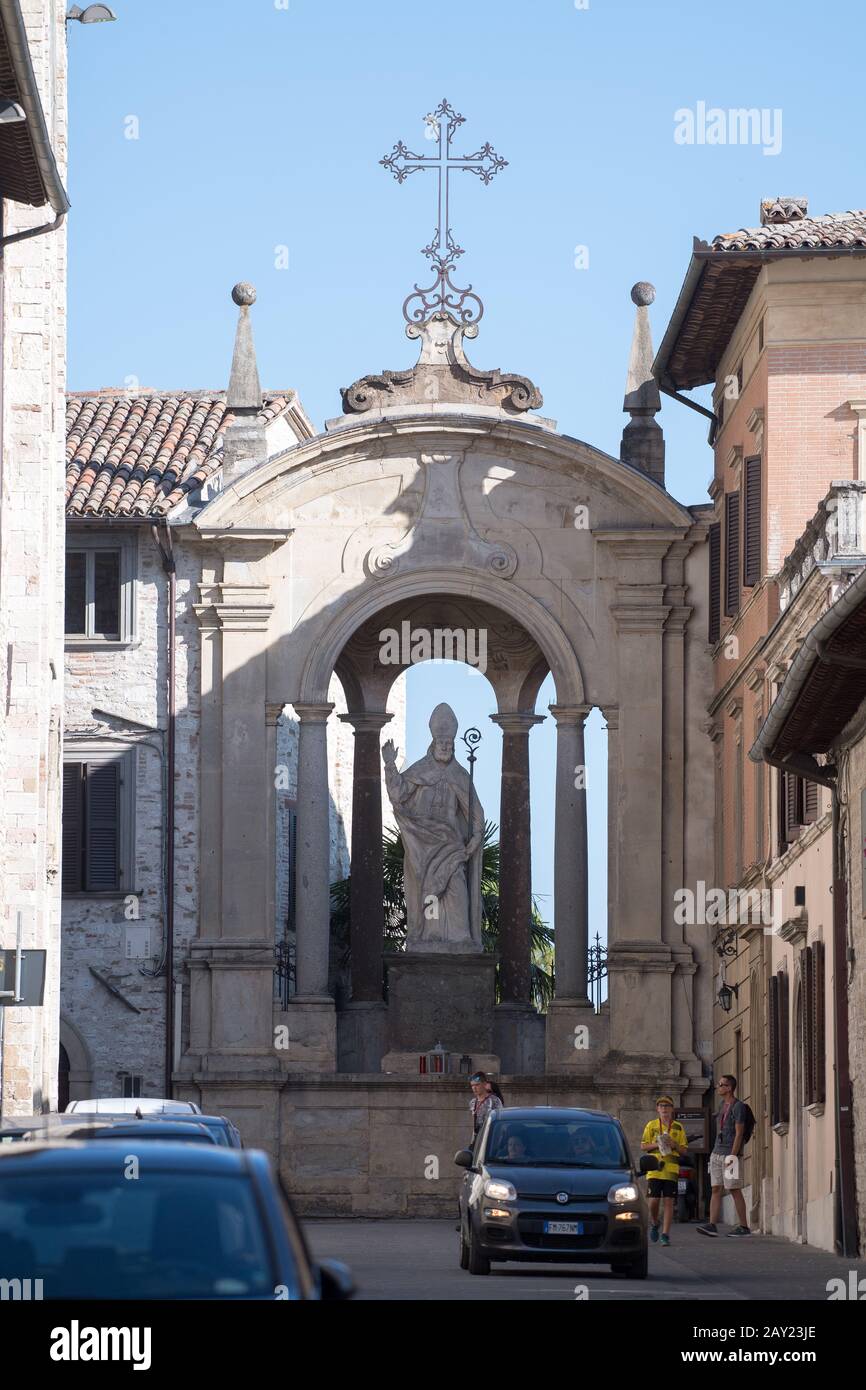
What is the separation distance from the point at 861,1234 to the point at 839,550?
230 inches

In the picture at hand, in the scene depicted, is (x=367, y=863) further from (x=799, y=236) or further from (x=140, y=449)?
(x=799, y=236)

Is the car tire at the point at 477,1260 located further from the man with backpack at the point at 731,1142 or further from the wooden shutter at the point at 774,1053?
the wooden shutter at the point at 774,1053

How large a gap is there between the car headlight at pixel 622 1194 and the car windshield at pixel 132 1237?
12.1 meters

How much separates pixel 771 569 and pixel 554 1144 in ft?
33.2

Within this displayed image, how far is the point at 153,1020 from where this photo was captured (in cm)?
3450

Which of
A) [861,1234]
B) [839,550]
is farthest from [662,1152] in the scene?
[839,550]

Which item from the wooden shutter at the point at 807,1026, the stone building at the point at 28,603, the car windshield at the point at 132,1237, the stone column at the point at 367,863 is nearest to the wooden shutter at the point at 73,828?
the stone column at the point at 367,863

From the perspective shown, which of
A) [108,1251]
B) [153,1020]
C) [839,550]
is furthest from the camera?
[153,1020]

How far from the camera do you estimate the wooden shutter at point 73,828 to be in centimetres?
3534

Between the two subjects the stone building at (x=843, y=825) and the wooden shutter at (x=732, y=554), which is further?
the wooden shutter at (x=732, y=554)

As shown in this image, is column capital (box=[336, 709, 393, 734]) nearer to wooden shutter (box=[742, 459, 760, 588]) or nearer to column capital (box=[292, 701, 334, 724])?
column capital (box=[292, 701, 334, 724])

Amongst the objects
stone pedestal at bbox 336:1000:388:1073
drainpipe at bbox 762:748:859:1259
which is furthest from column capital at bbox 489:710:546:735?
drainpipe at bbox 762:748:859:1259

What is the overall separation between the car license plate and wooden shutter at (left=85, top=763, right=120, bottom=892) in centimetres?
1555
